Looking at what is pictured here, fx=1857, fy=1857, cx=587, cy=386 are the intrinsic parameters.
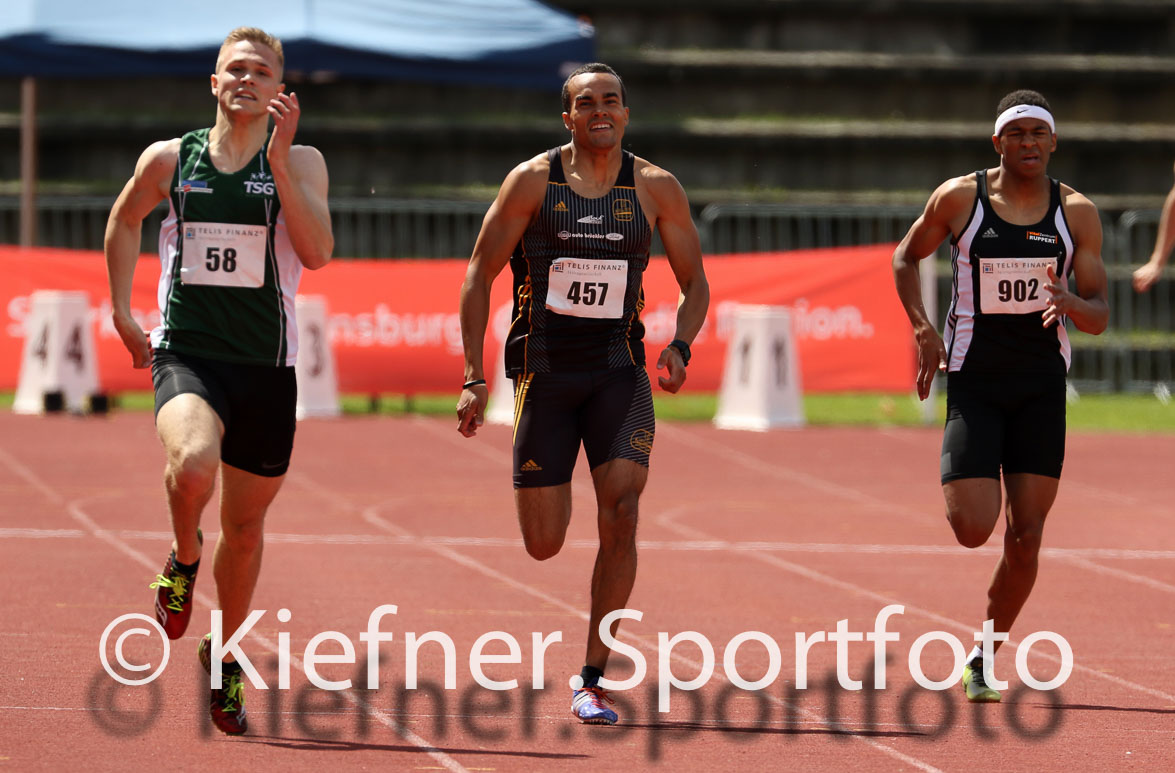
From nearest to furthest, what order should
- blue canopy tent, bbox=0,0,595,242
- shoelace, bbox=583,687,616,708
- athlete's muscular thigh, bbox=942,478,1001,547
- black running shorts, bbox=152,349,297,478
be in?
1. black running shorts, bbox=152,349,297,478
2. shoelace, bbox=583,687,616,708
3. athlete's muscular thigh, bbox=942,478,1001,547
4. blue canopy tent, bbox=0,0,595,242

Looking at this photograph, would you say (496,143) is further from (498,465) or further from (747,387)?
(498,465)

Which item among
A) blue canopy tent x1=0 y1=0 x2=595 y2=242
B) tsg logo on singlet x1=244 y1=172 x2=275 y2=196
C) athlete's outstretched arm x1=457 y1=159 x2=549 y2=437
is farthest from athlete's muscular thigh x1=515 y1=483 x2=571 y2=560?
blue canopy tent x1=0 y1=0 x2=595 y2=242

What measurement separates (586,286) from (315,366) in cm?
1152

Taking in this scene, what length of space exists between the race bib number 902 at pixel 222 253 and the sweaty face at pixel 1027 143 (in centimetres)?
286

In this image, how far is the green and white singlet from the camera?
6230mm

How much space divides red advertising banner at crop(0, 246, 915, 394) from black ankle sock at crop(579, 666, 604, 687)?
39.4 ft

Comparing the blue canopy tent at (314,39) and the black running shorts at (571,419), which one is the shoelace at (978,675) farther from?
the blue canopy tent at (314,39)

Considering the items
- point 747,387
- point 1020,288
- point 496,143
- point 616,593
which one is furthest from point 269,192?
point 496,143

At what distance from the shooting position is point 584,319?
677 centimetres

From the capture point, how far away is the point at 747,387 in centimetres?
1784

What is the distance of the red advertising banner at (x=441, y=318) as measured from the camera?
728 inches

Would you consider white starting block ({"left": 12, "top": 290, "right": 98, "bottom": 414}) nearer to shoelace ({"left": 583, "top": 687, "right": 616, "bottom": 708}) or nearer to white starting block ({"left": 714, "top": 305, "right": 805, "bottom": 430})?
white starting block ({"left": 714, "top": 305, "right": 805, "bottom": 430})

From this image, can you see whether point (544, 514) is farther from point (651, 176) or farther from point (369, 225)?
point (369, 225)

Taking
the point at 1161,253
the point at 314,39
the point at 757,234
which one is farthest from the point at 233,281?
the point at 757,234
